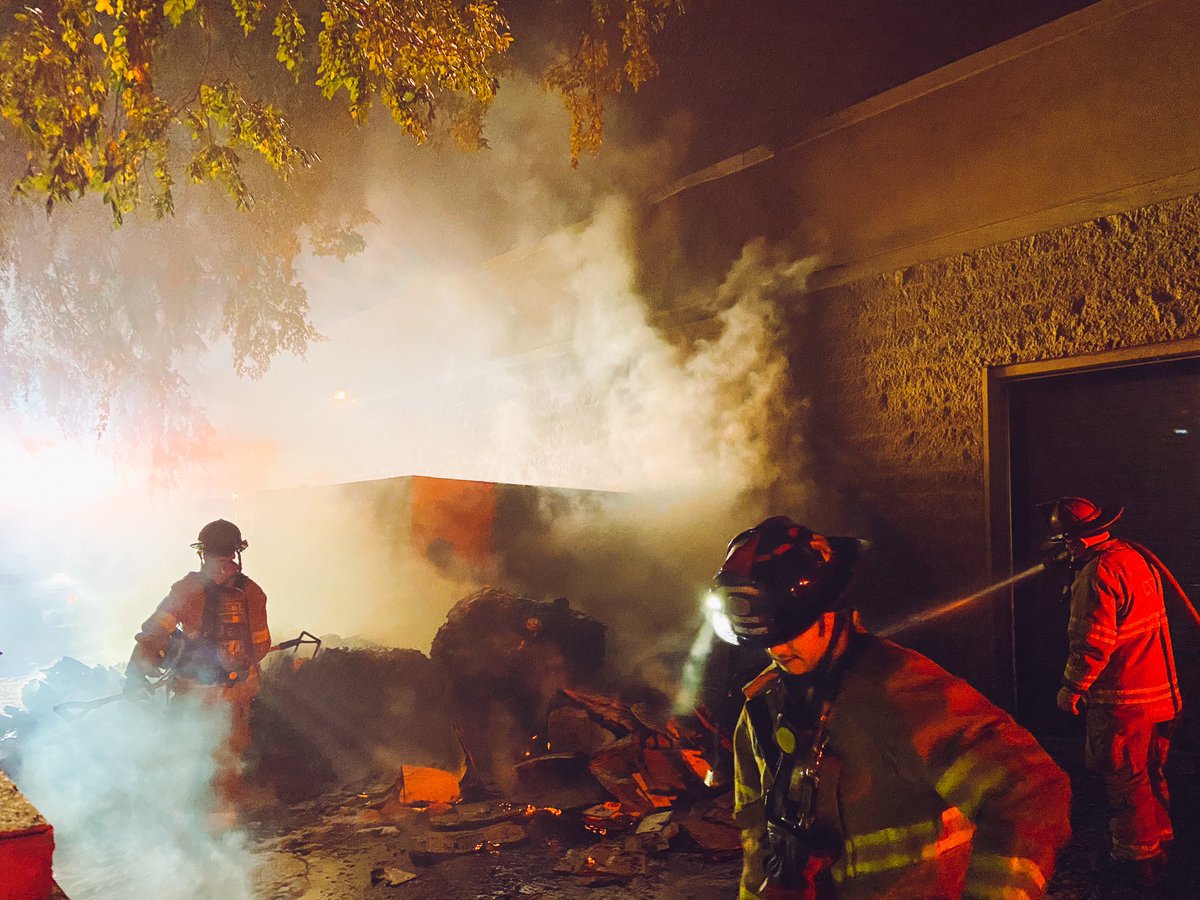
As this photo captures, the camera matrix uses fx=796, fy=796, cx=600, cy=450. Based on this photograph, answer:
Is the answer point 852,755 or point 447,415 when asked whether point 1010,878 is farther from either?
point 447,415

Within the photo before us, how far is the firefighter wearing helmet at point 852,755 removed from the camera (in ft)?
5.18

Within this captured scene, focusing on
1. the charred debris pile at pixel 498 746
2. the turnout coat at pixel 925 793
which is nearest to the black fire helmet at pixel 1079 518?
the charred debris pile at pixel 498 746

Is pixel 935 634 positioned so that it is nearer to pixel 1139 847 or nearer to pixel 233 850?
pixel 1139 847

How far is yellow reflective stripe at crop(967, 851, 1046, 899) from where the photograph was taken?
1480 millimetres

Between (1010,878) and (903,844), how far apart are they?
285mm

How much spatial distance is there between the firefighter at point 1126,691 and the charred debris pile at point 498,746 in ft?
6.86

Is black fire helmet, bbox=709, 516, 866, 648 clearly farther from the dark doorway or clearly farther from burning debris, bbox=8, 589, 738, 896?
the dark doorway

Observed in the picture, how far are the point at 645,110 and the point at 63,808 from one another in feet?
29.1

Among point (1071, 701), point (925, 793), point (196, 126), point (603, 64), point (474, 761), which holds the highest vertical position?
point (603, 64)

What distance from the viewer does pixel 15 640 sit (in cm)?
1669

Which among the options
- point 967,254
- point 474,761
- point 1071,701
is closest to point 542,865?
point 474,761

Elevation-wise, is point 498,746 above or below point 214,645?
below

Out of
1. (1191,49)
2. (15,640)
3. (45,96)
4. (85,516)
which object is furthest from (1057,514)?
(85,516)

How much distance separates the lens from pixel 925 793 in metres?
1.72
